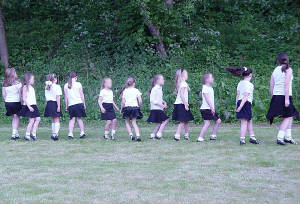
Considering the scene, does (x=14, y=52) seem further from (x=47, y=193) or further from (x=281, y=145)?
(x=47, y=193)

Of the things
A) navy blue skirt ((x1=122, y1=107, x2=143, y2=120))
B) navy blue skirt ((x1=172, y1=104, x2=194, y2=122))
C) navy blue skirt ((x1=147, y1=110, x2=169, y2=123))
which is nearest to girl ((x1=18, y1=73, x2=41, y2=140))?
navy blue skirt ((x1=122, y1=107, x2=143, y2=120))

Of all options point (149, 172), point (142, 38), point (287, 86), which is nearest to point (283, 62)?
point (287, 86)

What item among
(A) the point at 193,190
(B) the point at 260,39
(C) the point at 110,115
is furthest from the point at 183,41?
(A) the point at 193,190

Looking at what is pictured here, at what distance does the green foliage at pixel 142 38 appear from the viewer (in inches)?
737

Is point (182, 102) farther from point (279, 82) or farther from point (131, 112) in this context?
point (279, 82)

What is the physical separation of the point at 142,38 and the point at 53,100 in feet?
26.4

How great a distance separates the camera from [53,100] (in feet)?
39.2

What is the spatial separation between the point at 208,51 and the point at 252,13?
134 inches

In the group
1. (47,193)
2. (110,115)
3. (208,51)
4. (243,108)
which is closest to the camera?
(47,193)

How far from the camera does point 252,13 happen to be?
21.8m

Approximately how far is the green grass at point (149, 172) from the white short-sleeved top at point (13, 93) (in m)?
1.18

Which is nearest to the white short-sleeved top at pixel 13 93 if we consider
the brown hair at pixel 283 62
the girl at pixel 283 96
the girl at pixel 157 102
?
the girl at pixel 157 102

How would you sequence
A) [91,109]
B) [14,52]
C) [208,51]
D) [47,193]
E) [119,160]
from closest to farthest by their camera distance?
[47,193], [119,160], [91,109], [208,51], [14,52]

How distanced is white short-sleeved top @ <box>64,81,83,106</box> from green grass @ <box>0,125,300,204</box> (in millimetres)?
1069
